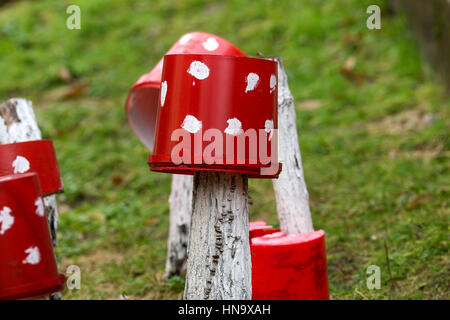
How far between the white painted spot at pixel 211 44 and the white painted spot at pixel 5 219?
1.25m

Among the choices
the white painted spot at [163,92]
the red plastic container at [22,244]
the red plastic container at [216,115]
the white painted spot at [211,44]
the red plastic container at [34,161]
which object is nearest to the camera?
the red plastic container at [22,244]

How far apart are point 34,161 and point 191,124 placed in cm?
83

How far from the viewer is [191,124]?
1836mm

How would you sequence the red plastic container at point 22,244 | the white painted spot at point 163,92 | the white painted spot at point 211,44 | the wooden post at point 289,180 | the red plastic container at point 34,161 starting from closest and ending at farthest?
the red plastic container at point 22,244, the white painted spot at point 163,92, the red plastic container at point 34,161, the white painted spot at point 211,44, the wooden post at point 289,180

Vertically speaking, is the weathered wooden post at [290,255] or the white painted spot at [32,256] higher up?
the white painted spot at [32,256]

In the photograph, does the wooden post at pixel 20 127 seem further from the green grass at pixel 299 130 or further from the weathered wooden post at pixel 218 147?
the weathered wooden post at pixel 218 147

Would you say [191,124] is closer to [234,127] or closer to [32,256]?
[234,127]

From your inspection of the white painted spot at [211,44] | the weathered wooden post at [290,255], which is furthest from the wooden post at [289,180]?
the white painted spot at [211,44]

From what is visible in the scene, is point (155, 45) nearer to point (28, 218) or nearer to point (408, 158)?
point (408, 158)

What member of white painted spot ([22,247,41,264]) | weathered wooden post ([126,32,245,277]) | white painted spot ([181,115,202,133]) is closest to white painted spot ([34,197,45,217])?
white painted spot ([22,247,41,264])

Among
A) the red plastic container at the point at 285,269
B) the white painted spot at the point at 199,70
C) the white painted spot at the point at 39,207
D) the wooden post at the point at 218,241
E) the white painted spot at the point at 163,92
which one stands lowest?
the red plastic container at the point at 285,269

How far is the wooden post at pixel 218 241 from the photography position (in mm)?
1912

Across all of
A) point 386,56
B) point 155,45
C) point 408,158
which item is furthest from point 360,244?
point 155,45
